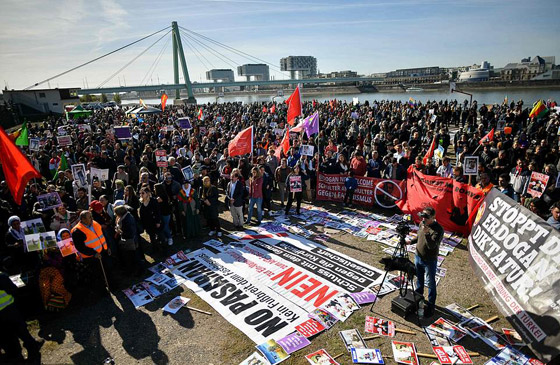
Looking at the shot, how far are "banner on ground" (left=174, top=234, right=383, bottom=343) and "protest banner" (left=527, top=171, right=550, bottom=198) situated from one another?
476cm

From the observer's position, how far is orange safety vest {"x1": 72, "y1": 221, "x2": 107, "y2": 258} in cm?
632

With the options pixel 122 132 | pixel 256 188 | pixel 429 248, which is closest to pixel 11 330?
pixel 256 188

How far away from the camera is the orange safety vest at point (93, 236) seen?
6.32 m

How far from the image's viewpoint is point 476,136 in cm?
1397

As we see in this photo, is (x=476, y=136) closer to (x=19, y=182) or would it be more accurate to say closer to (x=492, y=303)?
(x=492, y=303)

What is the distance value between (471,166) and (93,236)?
9.53 metres

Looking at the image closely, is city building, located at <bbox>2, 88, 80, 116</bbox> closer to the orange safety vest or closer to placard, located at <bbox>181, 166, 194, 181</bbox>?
placard, located at <bbox>181, 166, 194, 181</bbox>

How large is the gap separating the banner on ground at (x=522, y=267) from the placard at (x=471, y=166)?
9.19 feet

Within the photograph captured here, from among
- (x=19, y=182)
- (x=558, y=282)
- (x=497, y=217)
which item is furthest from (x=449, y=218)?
(x=19, y=182)

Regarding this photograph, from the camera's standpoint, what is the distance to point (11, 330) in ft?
16.2

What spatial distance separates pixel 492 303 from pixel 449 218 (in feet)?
10.3

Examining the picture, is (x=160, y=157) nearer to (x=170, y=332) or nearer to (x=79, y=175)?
(x=79, y=175)

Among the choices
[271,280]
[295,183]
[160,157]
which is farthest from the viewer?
[160,157]

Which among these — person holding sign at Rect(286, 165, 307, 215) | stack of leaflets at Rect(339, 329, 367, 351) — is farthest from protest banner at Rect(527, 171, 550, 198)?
stack of leaflets at Rect(339, 329, 367, 351)
